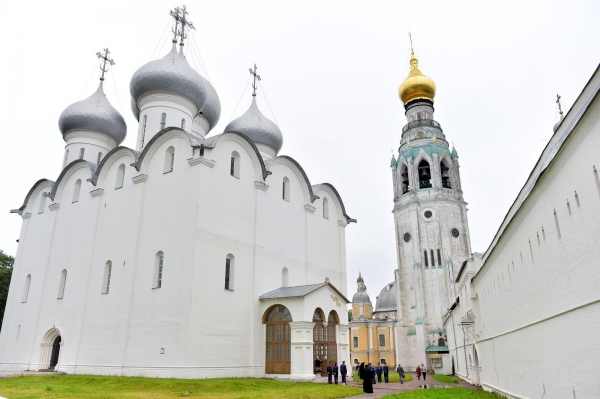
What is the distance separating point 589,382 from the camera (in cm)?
512

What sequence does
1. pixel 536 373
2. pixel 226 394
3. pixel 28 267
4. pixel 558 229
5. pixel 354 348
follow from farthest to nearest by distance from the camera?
pixel 354 348, pixel 28 267, pixel 226 394, pixel 536 373, pixel 558 229

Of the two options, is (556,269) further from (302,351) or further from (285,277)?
(285,277)

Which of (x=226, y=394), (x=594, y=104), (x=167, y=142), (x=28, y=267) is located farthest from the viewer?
(x=28, y=267)

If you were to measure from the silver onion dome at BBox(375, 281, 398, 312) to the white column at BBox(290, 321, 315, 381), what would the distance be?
32837 mm

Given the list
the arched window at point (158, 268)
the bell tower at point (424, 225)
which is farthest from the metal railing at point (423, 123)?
the arched window at point (158, 268)

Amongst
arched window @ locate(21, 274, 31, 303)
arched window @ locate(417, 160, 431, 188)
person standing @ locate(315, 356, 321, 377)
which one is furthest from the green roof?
arched window @ locate(21, 274, 31, 303)

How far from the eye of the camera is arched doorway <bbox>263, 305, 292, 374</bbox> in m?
14.3

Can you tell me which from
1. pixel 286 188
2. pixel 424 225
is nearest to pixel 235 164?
pixel 286 188

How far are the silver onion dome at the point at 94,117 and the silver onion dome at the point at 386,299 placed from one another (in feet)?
106

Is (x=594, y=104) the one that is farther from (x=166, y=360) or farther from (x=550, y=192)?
(x=166, y=360)

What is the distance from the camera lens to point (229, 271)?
14.5 metres

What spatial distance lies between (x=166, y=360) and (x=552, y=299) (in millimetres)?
10150

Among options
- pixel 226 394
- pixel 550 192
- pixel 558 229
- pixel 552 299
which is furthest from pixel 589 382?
pixel 226 394

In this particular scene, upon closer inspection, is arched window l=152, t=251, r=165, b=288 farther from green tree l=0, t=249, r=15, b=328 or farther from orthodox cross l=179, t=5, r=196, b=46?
A: green tree l=0, t=249, r=15, b=328
